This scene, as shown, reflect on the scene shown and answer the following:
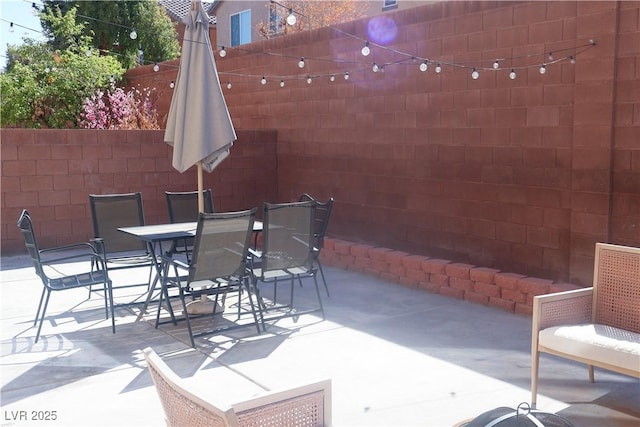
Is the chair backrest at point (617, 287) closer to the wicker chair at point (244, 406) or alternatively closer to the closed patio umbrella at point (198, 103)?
the wicker chair at point (244, 406)

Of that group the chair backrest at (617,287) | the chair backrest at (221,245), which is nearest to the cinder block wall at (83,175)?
the chair backrest at (221,245)

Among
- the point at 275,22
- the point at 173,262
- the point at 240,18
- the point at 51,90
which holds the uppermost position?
the point at 240,18

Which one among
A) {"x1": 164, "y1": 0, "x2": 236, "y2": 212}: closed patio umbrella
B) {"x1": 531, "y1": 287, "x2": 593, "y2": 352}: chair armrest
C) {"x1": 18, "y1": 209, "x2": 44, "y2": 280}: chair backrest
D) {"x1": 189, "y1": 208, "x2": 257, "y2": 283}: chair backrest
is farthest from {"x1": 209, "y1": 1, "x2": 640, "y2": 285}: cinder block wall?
{"x1": 18, "y1": 209, "x2": 44, "y2": 280}: chair backrest

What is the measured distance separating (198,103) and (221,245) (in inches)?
48.4

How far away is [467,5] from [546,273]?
2.60 meters

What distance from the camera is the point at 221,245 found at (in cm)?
502

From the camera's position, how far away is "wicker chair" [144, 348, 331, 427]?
195cm

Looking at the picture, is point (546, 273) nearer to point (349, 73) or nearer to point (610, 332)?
point (610, 332)

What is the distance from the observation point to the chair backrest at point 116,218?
19.9 feet

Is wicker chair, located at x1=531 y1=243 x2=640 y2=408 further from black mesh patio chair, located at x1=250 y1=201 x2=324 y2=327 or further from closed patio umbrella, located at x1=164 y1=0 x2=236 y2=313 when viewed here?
closed patio umbrella, located at x1=164 y1=0 x2=236 y2=313

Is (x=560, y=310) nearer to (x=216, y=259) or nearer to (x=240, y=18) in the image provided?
(x=216, y=259)

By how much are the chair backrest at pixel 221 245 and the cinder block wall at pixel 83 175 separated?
4.13 meters

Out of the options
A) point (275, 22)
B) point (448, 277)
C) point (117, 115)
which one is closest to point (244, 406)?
point (448, 277)

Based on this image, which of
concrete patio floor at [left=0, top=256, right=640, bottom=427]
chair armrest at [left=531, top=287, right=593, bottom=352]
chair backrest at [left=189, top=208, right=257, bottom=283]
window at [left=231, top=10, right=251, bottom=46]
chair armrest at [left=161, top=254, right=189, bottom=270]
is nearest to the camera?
concrete patio floor at [left=0, top=256, right=640, bottom=427]
